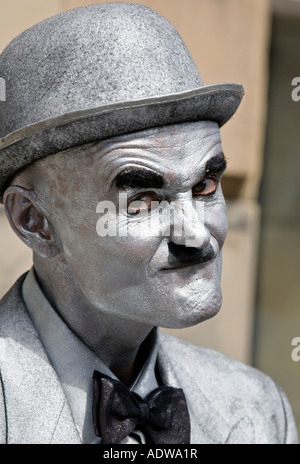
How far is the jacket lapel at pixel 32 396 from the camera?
1636 mm

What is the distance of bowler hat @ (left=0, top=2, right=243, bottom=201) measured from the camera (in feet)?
5.08

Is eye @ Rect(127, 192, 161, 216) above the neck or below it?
above

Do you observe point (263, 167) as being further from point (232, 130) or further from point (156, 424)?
point (156, 424)

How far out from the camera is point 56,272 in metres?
1.73

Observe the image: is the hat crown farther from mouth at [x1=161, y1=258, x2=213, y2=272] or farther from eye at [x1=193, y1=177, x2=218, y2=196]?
mouth at [x1=161, y1=258, x2=213, y2=272]

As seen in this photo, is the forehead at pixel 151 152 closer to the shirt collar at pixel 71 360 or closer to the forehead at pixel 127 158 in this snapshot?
the forehead at pixel 127 158

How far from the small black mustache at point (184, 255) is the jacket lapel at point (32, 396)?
0.34 m

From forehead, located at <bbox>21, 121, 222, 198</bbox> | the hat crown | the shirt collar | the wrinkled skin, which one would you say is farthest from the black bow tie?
the hat crown

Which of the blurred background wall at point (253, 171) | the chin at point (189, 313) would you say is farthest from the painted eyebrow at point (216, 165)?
the blurred background wall at point (253, 171)

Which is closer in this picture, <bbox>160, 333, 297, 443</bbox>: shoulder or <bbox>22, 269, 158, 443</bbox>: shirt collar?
<bbox>22, 269, 158, 443</bbox>: shirt collar

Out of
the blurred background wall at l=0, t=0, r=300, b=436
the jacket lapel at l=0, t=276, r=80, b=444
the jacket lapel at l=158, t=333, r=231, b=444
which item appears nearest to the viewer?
the jacket lapel at l=0, t=276, r=80, b=444

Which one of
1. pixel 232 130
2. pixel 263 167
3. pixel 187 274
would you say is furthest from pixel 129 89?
pixel 263 167

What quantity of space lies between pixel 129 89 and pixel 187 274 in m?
0.36

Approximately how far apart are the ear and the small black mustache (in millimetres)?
252
